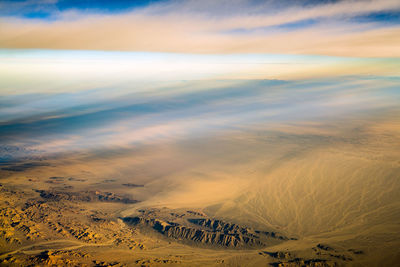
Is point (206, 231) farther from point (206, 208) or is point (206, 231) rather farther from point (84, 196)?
point (84, 196)

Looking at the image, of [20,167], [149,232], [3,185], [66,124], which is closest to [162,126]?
[66,124]

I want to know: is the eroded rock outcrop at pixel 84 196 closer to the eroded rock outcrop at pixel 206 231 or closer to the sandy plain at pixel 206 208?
the sandy plain at pixel 206 208

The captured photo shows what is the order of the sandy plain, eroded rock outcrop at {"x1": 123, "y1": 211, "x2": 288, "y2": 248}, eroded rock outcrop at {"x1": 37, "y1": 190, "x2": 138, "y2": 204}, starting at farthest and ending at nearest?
1. eroded rock outcrop at {"x1": 37, "y1": 190, "x2": 138, "y2": 204}
2. eroded rock outcrop at {"x1": 123, "y1": 211, "x2": 288, "y2": 248}
3. the sandy plain

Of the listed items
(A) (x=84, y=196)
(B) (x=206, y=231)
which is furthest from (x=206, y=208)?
(A) (x=84, y=196)

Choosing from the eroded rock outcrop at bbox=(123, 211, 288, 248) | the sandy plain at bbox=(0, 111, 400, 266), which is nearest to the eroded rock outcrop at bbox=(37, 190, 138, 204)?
the sandy plain at bbox=(0, 111, 400, 266)

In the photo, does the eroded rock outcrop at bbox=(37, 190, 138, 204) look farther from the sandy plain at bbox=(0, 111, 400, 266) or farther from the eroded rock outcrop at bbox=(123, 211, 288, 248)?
the eroded rock outcrop at bbox=(123, 211, 288, 248)

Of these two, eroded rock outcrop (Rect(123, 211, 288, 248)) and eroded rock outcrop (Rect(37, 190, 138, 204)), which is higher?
eroded rock outcrop (Rect(37, 190, 138, 204))

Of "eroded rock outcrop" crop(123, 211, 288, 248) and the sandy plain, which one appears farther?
"eroded rock outcrop" crop(123, 211, 288, 248)

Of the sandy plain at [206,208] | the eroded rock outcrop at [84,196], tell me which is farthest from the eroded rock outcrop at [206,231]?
the eroded rock outcrop at [84,196]

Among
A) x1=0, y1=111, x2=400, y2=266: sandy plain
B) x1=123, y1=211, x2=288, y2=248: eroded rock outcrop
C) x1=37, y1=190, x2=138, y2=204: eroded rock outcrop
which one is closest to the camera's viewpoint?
x1=0, y1=111, x2=400, y2=266: sandy plain

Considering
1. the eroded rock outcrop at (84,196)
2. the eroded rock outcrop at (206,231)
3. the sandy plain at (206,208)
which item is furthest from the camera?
the eroded rock outcrop at (84,196)

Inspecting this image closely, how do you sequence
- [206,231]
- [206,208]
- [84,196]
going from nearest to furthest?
[206,231]
[206,208]
[84,196]
